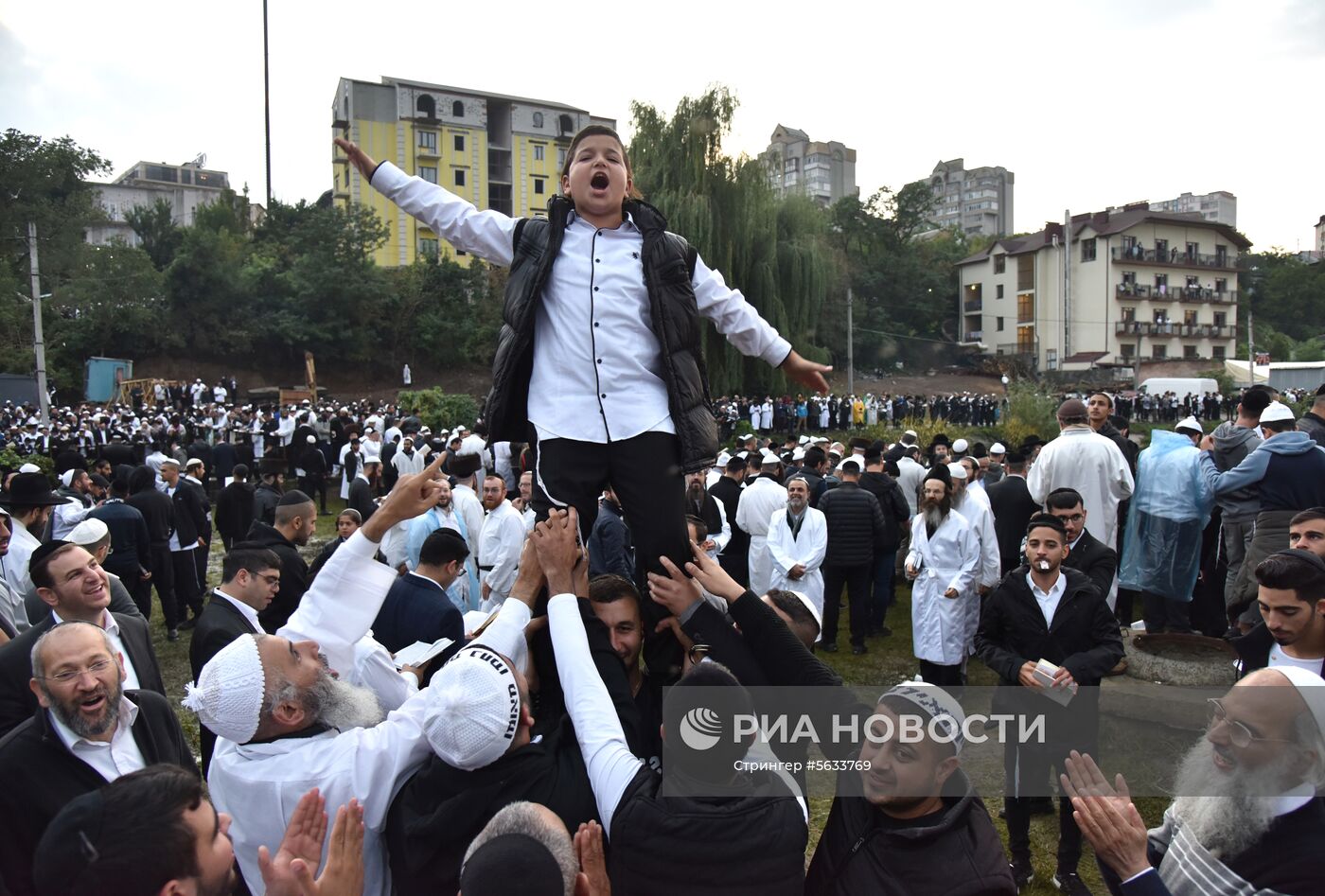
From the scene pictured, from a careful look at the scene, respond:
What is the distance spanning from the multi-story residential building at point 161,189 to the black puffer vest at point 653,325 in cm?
7419

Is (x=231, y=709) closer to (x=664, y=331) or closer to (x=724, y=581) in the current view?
(x=724, y=581)

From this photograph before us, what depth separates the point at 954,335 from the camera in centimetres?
5931

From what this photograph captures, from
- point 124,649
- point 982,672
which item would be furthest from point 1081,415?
point 124,649

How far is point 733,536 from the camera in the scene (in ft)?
30.4

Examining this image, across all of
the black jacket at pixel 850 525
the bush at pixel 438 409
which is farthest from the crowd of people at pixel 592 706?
the bush at pixel 438 409

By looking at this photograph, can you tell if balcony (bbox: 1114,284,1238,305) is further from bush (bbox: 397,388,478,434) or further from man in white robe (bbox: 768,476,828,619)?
man in white robe (bbox: 768,476,828,619)

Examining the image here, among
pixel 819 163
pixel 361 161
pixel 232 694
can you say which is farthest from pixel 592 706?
pixel 819 163

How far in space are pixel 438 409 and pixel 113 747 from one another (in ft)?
71.9

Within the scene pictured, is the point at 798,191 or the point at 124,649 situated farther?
Result: the point at 798,191

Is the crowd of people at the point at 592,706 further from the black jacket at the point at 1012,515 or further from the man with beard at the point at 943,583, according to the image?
the black jacket at the point at 1012,515

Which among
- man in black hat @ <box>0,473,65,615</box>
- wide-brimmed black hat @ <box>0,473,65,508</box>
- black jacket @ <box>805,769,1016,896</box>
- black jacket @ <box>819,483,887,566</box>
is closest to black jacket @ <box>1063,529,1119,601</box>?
black jacket @ <box>819,483,887,566</box>

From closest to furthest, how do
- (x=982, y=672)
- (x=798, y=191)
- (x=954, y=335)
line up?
(x=982, y=672) < (x=798, y=191) < (x=954, y=335)

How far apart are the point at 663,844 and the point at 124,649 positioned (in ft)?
9.39

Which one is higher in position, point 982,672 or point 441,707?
point 441,707
